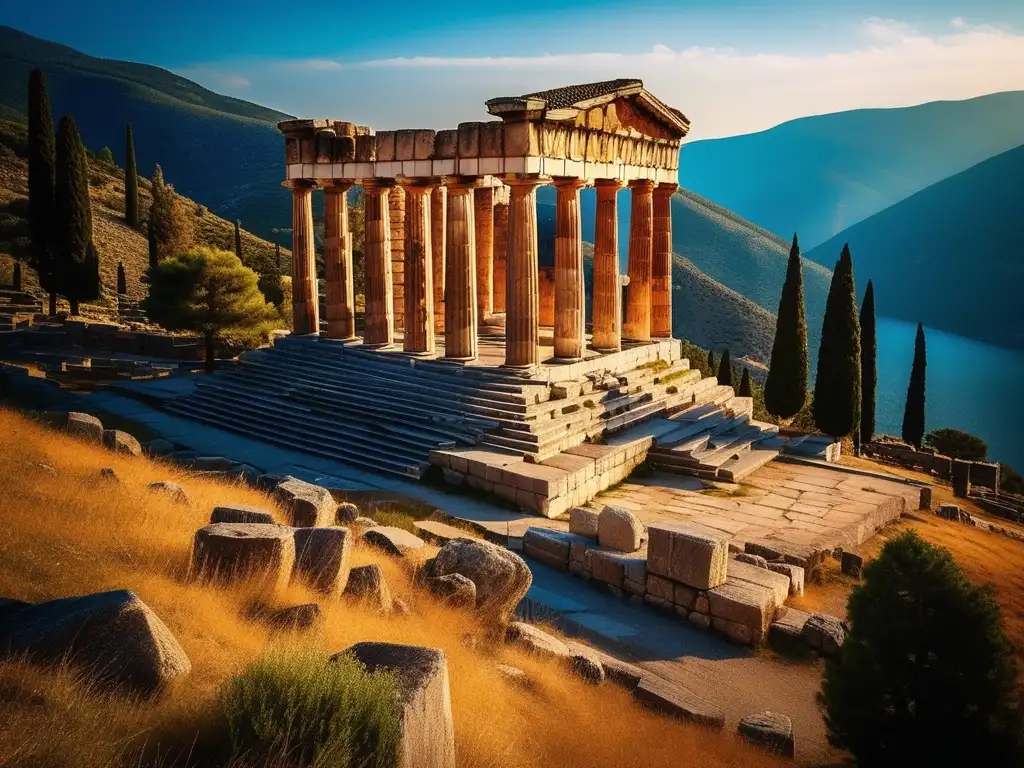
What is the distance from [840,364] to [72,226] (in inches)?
1340

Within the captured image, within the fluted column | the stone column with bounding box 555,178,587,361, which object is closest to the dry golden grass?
the stone column with bounding box 555,178,587,361

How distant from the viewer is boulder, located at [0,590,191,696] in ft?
16.3

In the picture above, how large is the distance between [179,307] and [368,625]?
2228 centimetres

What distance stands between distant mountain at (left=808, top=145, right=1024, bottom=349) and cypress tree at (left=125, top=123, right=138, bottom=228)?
298ft

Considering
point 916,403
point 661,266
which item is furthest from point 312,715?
point 916,403

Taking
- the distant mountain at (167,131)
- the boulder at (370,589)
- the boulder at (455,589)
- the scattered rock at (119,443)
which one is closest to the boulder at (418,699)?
the boulder at (370,589)

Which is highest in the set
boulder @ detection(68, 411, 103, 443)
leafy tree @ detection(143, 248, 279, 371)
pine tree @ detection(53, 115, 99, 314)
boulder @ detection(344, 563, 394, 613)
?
pine tree @ detection(53, 115, 99, 314)

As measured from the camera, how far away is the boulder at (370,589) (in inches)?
319

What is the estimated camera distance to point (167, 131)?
13350 cm

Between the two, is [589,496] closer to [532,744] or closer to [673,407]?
[673,407]

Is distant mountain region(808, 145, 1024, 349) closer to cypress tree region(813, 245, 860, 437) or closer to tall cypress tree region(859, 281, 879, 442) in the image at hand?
tall cypress tree region(859, 281, 879, 442)

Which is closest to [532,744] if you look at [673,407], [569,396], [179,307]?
[569,396]

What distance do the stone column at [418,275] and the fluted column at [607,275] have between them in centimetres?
457

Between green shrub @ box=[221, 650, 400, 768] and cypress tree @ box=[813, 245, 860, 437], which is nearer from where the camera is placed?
green shrub @ box=[221, 650, 400, 768]
